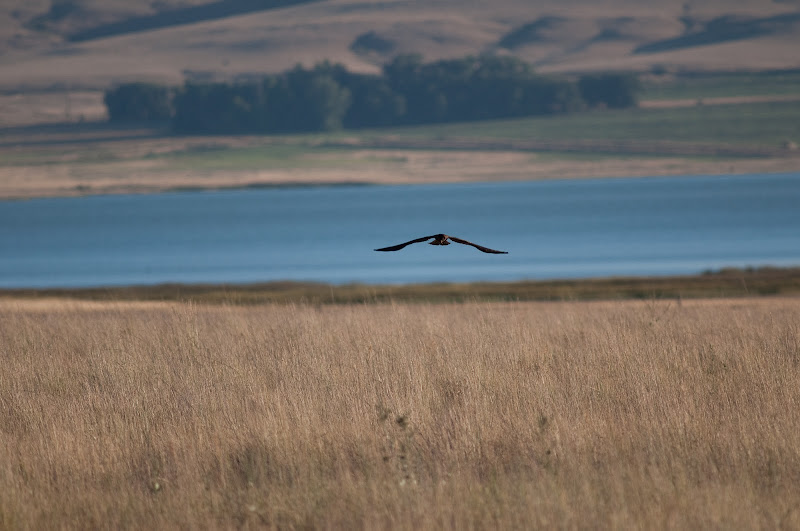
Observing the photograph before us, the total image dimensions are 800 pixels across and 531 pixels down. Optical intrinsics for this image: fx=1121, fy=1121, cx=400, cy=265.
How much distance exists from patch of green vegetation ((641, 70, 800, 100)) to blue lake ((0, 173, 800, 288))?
13253mm

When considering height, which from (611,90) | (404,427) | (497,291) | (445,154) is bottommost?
(497,291)

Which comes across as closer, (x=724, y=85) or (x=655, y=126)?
(x=655, y=126)

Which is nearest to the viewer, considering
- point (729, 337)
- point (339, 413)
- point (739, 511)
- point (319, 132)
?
point (739, 511)

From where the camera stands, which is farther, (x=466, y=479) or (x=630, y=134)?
(x=630, y=134)

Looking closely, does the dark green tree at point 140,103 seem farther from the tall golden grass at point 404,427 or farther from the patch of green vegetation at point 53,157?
the tall golden grass at point 404,427

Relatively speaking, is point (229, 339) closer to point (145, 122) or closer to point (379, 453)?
point (379, 453)

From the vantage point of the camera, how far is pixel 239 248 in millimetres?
79062

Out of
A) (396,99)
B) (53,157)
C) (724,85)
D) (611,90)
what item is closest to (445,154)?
(396,99)

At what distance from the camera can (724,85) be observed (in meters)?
171

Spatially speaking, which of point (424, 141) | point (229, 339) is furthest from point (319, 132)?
point (229, 339)

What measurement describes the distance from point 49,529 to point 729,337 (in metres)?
8.96

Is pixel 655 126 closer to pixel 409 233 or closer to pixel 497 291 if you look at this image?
pixel 409 233

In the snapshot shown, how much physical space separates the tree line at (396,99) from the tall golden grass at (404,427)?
14745cm

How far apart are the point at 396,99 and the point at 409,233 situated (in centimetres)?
8171
